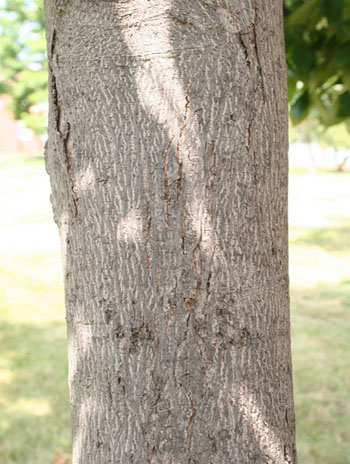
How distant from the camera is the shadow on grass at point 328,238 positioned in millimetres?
11062

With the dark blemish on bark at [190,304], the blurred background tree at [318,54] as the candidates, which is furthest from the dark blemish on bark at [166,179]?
the blurred background tree at [318,54]

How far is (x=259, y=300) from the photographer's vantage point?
1.38 metres

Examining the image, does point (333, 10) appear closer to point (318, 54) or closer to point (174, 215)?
point (318, 54)

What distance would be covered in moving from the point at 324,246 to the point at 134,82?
10186 millimetres

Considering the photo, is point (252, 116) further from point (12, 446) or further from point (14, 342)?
point (14, 342)

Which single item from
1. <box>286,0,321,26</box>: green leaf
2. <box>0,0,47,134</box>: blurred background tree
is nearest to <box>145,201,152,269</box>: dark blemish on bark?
<box>286,0,321,26</box>: green leaf

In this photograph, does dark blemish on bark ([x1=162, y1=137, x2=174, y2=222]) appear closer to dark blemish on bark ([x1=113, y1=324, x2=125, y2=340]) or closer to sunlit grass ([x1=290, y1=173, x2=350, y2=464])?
dark blemish on bark ([x1=113, y1=324, x2=125, y2=340])

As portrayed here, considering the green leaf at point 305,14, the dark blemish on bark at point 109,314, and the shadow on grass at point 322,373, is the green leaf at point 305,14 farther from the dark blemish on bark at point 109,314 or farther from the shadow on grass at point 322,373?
the shadow on grass at point 322,373

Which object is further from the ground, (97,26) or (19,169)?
(97,26)

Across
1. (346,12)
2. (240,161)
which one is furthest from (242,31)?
(346,12)

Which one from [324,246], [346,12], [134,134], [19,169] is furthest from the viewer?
[19,169]

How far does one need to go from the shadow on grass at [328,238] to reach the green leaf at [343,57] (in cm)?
800

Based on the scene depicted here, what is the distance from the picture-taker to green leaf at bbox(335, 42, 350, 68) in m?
2.95

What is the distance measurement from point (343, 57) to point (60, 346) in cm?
404
